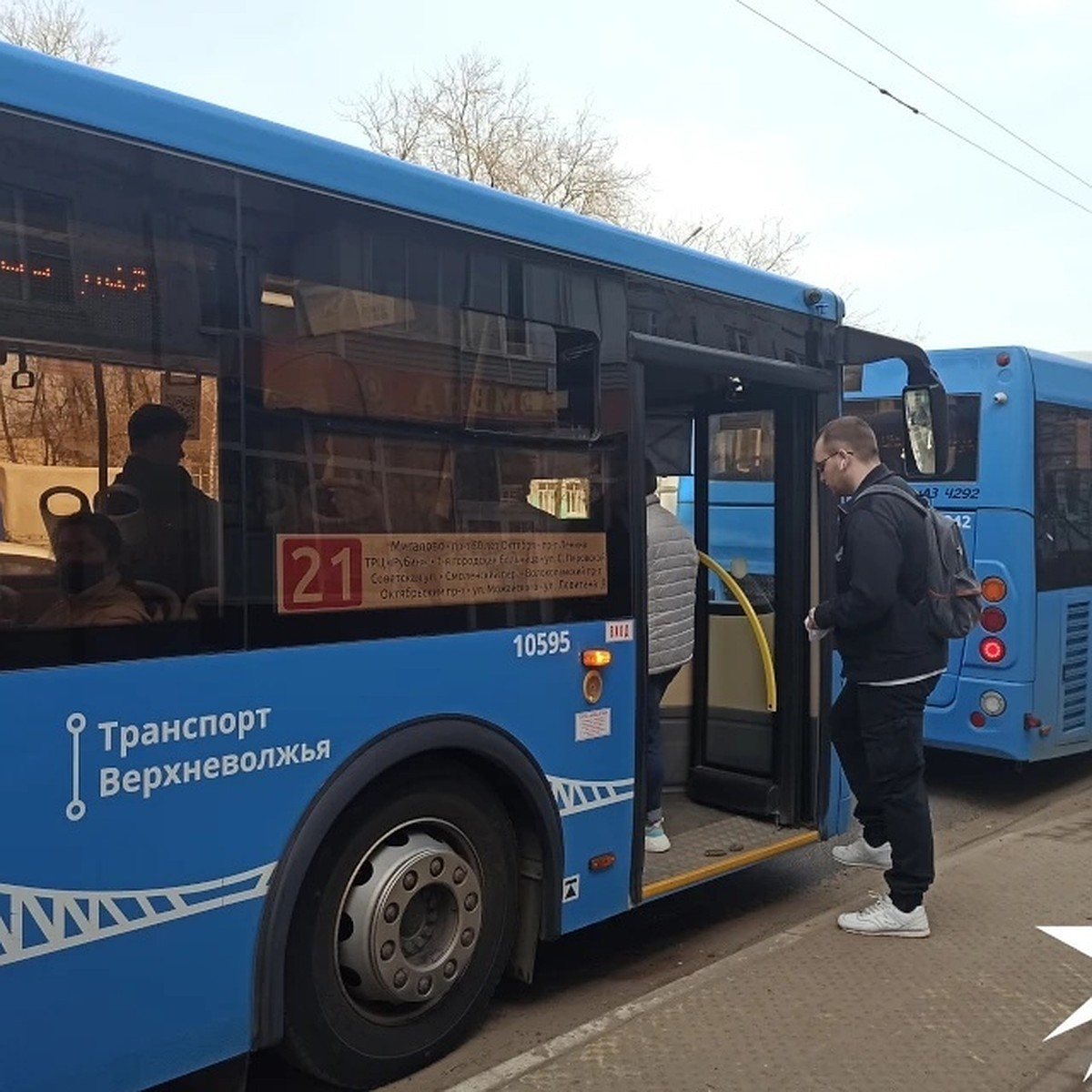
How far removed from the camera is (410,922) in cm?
337

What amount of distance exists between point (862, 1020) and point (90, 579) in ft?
8.91

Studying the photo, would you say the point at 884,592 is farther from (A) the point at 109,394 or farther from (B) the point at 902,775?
(A) the point at 109,394

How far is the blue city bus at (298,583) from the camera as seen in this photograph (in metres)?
2.50

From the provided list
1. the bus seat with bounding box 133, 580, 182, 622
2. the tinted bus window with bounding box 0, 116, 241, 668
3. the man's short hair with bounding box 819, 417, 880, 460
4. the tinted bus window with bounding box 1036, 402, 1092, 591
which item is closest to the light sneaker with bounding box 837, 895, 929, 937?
the man's short hair with bounding box 819, 417, 880, 460

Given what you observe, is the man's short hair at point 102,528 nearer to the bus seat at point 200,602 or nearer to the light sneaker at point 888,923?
the bus seat at point 200,602

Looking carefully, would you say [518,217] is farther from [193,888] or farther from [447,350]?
[193,888]

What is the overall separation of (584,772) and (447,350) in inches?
57.9

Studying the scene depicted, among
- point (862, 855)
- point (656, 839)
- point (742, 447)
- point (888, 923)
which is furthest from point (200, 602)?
point (862, 855)

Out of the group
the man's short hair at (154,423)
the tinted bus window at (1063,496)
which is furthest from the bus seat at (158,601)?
the tinted bus window at (1063,496)

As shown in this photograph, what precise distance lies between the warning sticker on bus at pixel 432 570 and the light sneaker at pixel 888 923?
1725mm

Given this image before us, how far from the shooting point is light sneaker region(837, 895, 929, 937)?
437 centimetres

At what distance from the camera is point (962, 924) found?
14.9 ft

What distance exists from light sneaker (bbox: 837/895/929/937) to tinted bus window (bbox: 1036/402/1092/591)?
3106 millimetres

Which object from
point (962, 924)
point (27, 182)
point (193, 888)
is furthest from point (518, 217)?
point (962, 924)
